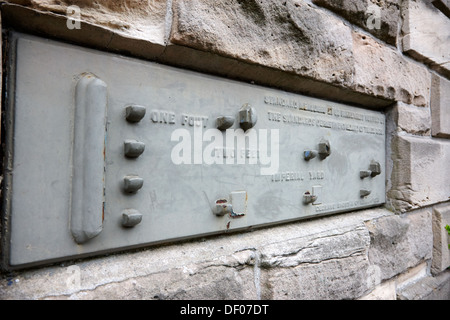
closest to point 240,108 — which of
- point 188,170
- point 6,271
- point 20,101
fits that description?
point 188,170

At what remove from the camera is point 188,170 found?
27.4 inches

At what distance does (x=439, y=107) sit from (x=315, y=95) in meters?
0.79

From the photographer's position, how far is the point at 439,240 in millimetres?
1368

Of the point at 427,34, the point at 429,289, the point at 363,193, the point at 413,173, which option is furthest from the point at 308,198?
the point at 427,34

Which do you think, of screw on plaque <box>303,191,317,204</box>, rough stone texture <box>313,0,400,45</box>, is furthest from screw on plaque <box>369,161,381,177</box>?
rough stone texture <box>313,0,400,45</box>

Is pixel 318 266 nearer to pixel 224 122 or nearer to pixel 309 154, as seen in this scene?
pixel 309 154

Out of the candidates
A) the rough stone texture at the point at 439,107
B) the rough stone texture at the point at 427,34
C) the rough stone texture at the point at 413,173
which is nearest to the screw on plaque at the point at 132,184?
the rough stone texture at the point at 413,173

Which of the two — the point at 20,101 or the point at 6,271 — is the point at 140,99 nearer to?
the point at 20,101

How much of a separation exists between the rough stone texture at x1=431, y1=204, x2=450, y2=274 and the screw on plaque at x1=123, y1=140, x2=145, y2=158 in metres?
1.50

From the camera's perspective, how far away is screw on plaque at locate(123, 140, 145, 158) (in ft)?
1.91

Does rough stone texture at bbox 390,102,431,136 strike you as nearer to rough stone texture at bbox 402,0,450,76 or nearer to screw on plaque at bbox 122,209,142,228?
rough stone texture at bbox 402,0,450,76

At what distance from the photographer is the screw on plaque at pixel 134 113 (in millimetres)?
584

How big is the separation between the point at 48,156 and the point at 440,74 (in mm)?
1767
